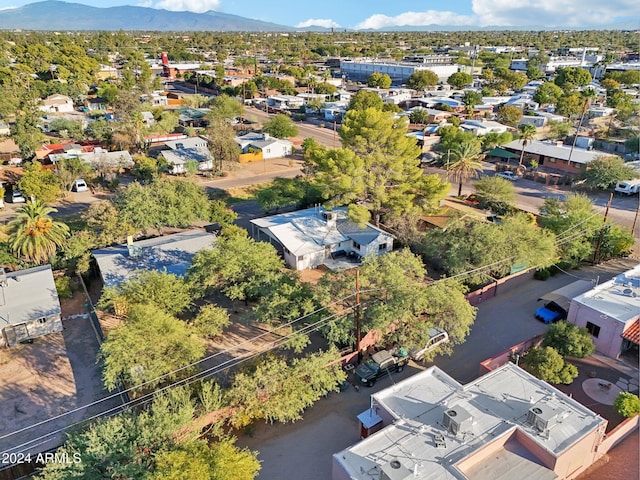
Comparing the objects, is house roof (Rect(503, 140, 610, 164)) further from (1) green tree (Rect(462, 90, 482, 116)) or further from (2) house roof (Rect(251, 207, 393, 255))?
(2) house roof (Rect(251, 207, 393, 255))

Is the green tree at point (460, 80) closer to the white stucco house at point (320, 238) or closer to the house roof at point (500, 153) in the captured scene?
the house roof at point (500, 153)

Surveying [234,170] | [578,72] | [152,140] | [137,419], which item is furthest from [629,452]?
[578,72]

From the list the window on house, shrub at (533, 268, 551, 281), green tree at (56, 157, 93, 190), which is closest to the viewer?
the window on house

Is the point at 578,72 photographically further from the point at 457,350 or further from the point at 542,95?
the point at 457,350

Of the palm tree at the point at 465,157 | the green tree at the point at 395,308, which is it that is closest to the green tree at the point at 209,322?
the green tree at the point at 395,308

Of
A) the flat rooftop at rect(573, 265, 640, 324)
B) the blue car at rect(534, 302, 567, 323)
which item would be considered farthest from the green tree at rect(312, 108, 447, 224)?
the flat rooftop at rect(573, 265, 640, 324)

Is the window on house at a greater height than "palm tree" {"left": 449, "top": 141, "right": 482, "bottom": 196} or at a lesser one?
lesser
